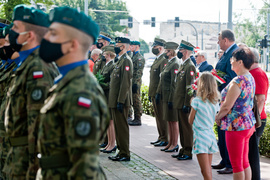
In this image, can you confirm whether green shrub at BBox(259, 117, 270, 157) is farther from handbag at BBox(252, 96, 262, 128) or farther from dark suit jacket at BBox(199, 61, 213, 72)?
handbag at BBox(252, 96, 262, 128)

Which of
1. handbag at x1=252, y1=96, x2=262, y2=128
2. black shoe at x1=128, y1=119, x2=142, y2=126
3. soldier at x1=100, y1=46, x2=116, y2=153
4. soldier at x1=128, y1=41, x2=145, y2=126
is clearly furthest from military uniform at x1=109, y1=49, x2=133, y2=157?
black shoe at x1=128, y1=119, x2=142, y2=126

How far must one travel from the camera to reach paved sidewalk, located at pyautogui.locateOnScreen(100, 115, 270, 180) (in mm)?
6875

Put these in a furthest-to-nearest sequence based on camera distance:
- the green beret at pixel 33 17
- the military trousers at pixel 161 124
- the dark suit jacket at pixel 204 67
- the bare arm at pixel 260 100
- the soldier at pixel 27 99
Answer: the military trousers at pixel 161 124, the dark suit jacket at pixel 204 67, the bare arm at pixel 260 100, the green beret at pixel 33 17, the soldier at pixel 27 99

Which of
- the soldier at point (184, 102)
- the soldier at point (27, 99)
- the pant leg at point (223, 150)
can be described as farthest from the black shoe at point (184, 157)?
the soldier at point (27, 99)

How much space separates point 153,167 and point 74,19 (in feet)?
16.7

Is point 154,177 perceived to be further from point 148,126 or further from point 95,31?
point 148,126

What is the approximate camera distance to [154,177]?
681 cm

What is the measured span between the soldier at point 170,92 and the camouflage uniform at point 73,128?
600 cm

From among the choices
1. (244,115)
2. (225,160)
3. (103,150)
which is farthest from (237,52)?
(103,150)

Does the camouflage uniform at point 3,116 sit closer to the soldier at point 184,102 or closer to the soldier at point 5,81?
the soldier at point 5,81

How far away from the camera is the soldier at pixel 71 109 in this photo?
103 inches

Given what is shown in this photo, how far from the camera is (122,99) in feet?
25.7

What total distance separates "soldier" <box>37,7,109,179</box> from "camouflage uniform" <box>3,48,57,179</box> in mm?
649

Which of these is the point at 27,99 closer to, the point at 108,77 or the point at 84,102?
the point at 84,102
